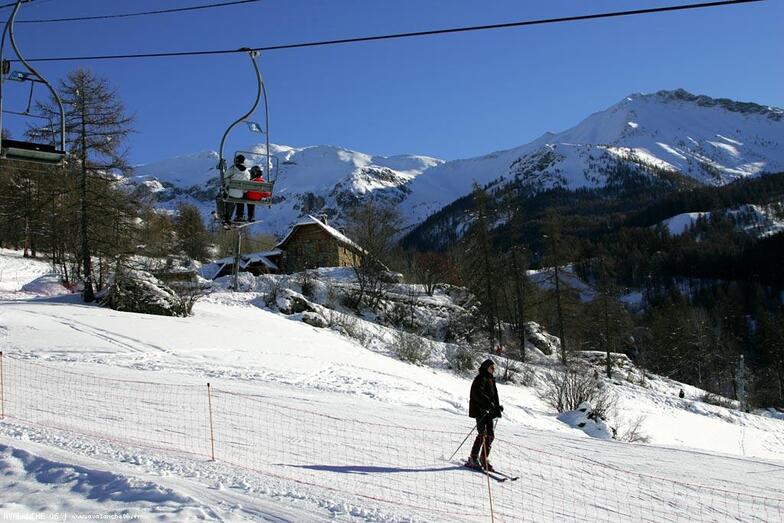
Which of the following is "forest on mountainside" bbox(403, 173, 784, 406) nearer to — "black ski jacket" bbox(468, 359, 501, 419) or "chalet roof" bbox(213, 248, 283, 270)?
"chalet roof" bbox(213, 248, 283, 270)

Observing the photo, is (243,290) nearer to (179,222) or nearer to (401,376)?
(401,376)

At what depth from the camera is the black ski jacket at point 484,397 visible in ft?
34.2

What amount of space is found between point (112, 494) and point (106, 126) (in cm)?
2526

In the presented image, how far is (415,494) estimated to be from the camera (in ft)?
29.6

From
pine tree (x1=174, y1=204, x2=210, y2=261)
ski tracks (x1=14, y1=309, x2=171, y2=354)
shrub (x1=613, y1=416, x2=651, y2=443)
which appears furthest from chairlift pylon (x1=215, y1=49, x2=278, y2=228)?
pine tree (x1=174, y1=204, x2=210, y2=261)

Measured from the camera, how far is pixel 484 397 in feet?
34.2

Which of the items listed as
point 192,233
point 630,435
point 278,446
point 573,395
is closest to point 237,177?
point 278,446

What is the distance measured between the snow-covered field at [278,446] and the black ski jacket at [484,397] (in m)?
1.18

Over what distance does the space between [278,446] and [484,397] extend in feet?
13.8

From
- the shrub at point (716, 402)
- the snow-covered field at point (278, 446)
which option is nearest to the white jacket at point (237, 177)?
the snow-covered field at point (278, 446)

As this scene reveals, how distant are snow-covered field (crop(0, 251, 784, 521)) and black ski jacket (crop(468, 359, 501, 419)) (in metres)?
1.18

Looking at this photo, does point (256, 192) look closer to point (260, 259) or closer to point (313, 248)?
point (313, 248)

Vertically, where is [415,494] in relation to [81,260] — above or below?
below

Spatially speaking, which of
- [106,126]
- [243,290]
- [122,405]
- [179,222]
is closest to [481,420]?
[122,405]
